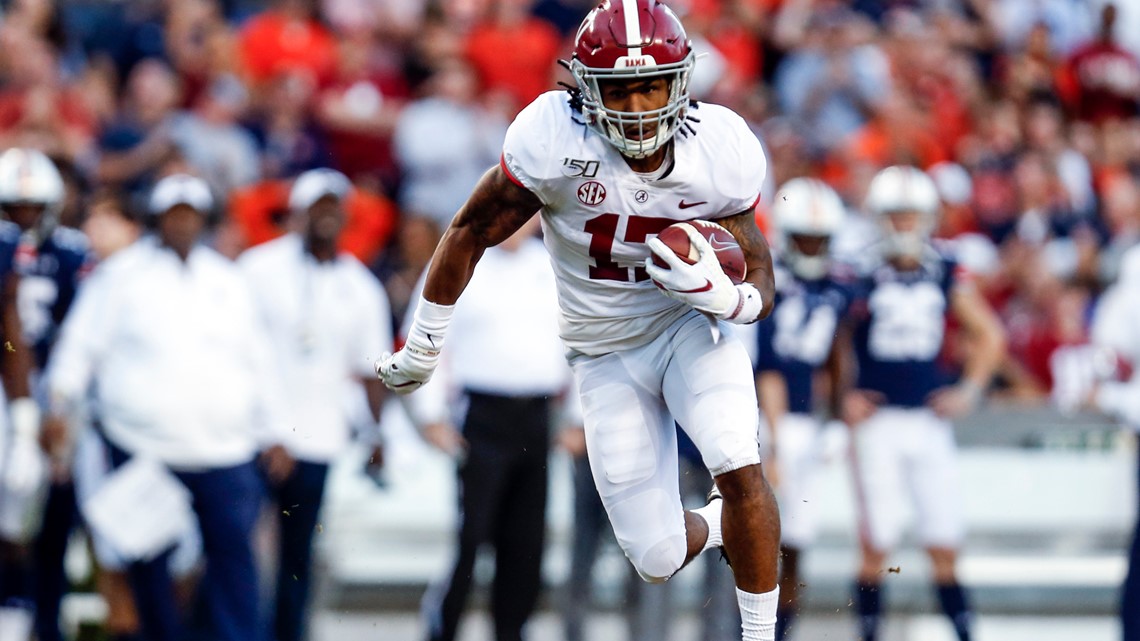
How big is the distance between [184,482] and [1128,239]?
6.13 meters

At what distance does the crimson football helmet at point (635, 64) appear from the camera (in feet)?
14.7

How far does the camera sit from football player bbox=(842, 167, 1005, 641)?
25.0 feet

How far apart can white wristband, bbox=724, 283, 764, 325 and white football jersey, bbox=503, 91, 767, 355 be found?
301 mm

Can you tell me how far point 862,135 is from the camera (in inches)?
406

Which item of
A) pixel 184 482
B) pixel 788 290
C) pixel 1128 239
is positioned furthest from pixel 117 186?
pixel 1128 239

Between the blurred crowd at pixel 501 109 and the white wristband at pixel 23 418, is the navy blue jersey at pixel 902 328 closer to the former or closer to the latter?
the blurred crowd at pixel 501 109

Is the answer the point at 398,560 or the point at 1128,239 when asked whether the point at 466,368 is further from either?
the point at 1128,239

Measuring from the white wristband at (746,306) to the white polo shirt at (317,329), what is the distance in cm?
303

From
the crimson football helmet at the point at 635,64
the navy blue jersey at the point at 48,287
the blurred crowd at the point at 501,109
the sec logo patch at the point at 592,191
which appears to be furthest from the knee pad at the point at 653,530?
the blurred crowd at the point at 501,109

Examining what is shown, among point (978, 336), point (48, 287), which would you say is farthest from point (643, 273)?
point (978, 336)

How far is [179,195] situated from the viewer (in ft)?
22.7

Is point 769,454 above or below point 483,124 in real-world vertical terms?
below

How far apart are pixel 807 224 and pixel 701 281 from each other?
349 centimetres

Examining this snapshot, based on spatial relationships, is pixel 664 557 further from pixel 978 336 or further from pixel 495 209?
pixel 978 336
